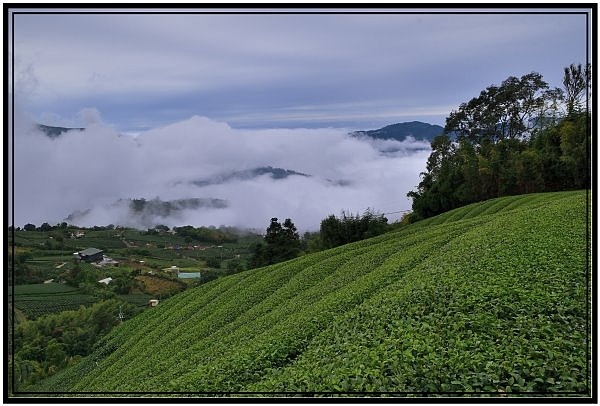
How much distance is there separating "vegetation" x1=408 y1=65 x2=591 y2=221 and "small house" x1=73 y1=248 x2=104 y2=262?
15477mm

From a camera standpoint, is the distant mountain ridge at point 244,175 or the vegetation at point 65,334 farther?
the distant mountain ridge at point 244,175

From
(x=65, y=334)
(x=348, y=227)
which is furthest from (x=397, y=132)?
(x=65, y=334)

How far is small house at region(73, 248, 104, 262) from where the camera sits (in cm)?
2303

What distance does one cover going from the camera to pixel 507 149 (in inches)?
909

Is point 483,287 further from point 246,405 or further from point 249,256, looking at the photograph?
point 249,256

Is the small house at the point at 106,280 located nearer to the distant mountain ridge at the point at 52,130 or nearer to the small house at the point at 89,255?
the small house at the point at 89,255

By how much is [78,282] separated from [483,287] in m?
20.3

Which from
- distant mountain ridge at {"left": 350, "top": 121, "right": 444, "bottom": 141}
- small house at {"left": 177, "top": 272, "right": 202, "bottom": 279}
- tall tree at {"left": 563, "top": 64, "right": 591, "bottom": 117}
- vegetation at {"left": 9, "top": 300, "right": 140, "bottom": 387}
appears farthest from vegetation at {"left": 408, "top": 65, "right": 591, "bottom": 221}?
vegetation at {"left": 9, "top": 300, "right": 140, "bottom": 387}

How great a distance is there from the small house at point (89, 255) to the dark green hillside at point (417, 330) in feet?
45.0

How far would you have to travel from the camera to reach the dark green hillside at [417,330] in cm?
369

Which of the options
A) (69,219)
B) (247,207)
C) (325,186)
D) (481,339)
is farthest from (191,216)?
(481,339)

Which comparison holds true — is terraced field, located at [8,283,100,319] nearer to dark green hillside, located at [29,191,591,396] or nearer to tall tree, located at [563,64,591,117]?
dark green hillside, located at [29,191,591,396]

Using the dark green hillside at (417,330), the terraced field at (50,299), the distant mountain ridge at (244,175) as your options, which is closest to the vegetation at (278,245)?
the distant mountain ridge at (244,175)

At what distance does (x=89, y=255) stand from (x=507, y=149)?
19969mm
